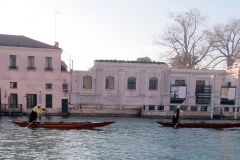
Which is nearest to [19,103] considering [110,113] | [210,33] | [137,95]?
[110,113]

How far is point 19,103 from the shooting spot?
29.4 m

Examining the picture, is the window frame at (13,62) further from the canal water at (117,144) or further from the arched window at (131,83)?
the arched window at (131,83)

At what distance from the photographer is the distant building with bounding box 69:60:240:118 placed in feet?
100

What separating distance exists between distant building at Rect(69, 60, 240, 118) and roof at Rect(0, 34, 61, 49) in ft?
17.7

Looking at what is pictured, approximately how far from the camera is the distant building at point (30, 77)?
29.1 meters

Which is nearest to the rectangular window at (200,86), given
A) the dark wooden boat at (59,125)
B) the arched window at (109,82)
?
the arched window at (109,82)

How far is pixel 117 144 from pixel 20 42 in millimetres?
21389

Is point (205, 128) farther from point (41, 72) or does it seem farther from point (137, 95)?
point (41, 72)

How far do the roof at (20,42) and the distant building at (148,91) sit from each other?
17.7 feet

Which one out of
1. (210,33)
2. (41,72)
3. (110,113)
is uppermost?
(210,33)

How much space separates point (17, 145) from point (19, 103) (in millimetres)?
16765

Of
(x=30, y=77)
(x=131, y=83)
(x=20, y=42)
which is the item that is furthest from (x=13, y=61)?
(x=131, y=83)

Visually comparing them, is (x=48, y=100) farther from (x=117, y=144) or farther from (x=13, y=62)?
(x=117, y=144)

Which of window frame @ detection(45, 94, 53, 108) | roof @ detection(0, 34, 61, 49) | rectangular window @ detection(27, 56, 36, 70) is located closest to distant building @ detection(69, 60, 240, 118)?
window frame @ detection(45, 94, 53, 108)
